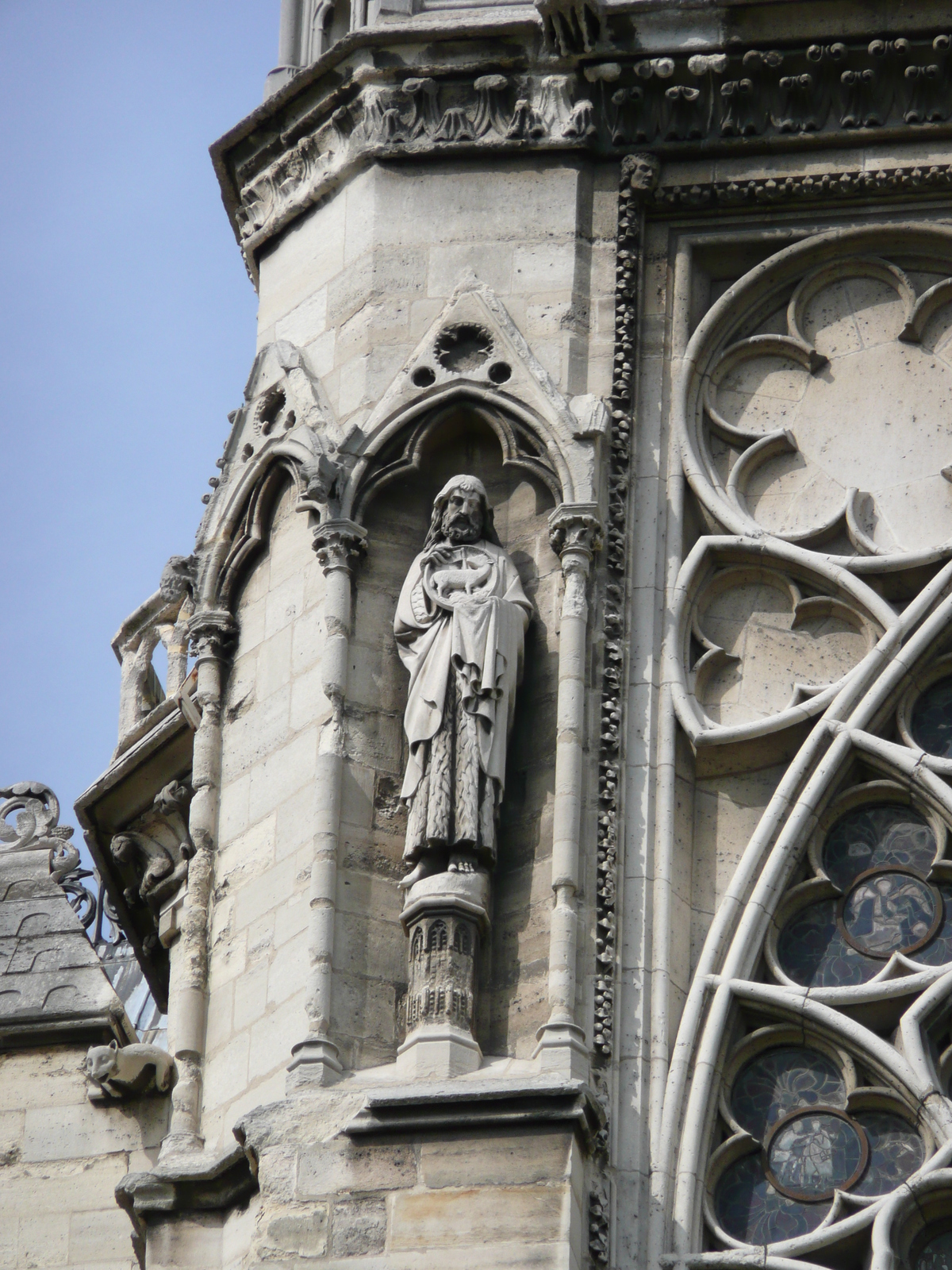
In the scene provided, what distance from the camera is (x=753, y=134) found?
49.0 feet

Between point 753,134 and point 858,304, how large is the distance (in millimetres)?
968

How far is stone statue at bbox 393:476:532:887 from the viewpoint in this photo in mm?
12680

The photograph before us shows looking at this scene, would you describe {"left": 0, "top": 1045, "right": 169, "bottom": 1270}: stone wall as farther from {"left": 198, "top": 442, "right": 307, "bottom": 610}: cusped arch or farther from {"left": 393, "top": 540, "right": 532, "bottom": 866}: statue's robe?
{"left": 393, "top": 540, "right": 532, "bottom": 866}: statue's robe

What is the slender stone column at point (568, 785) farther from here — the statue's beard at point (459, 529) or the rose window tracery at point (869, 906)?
the rose window tracery at point (869, 906)

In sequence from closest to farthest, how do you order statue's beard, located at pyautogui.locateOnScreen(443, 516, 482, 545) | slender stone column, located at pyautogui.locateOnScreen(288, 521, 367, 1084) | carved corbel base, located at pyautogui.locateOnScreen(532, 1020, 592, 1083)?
carved corbel base, located at pyautogui.locateOnScreen(532, 1020, 592, 1083) < slender stone column, located at pyautogui.locateOnScreen(288, 521, 367, 1084) < statue's beard, located at pyautogui.locateOnScreen(443, 516, 482, 545)

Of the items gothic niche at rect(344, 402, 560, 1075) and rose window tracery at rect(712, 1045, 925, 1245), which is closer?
rose window tracery at rect(712, 1045, 925, 1245)

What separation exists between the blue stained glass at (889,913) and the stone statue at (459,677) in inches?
62.0

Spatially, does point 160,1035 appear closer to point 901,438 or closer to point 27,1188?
point 27,1188

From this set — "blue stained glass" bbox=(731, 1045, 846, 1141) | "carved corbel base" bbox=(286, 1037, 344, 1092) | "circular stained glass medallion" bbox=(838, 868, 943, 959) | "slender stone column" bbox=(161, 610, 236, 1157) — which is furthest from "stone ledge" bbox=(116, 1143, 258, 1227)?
"circular stained glass medallion" bbox=(838, 868, 943, 959)

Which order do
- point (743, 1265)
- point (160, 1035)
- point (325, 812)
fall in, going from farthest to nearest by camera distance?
point (160, 1035) < point (325, 812) < point (743, 1265)

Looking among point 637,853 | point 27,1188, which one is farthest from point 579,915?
point 27,1188

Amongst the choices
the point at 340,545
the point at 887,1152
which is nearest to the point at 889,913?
the point at 887,1152

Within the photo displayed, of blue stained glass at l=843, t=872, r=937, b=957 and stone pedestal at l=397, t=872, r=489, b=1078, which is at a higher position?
blue stained glass at l=843, t=872, r=937, b=957

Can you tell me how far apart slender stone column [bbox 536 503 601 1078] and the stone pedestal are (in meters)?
0.30
